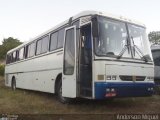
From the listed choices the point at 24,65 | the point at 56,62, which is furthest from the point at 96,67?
the point at 24,65

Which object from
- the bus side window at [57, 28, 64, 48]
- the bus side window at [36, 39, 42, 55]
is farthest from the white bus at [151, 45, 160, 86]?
the bus side window at [36, 39, 42, 55]

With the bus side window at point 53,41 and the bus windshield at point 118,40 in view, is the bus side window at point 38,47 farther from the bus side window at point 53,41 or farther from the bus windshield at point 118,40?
the bus windshield at point 118,40

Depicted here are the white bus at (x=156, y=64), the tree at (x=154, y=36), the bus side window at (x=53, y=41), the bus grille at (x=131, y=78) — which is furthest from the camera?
the tree at (x=154, y=36)

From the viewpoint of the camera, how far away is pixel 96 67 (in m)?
9.39

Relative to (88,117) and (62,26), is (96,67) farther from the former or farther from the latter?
(62,26)

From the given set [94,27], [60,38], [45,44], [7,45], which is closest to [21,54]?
[45,44]

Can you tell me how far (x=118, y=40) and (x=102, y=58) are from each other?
98 centimetres

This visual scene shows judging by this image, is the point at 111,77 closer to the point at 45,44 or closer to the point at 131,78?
the point at 131,78

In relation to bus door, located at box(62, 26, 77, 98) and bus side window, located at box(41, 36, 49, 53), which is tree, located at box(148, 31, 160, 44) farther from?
bus door, located at box(62, 26, 77, 98)

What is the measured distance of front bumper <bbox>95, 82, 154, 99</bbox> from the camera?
920 cm

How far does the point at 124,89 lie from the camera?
9695 millimetres

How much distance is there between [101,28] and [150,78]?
103 inches

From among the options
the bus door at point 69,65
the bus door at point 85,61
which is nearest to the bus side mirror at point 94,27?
the bus door at point 85,61

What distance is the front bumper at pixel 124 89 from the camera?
9.20 m
